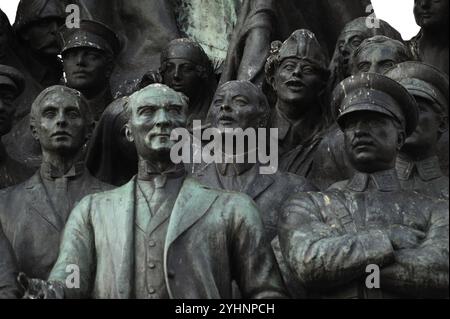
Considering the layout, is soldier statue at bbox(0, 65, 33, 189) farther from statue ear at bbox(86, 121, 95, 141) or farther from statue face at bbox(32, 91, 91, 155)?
statue face at bbox(32, 91, 91, 155)

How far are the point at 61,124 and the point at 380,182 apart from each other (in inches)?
95.0

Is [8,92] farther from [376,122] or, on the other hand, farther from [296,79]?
[376,122]

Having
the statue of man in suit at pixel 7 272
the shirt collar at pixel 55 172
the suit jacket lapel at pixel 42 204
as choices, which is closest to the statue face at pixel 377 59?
the shirt collar at pixel 55 172

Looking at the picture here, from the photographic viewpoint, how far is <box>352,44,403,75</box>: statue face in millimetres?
24641

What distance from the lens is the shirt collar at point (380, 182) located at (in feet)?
75.9

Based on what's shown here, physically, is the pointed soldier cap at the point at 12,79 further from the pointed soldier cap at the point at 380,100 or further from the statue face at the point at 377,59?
the pointed soldier cap at the point at 380,100

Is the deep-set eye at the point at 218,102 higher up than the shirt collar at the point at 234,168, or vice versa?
the deep-set eye at the point at 218,102

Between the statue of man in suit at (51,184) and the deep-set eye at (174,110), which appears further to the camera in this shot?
the statue of man in suit at (51,184)

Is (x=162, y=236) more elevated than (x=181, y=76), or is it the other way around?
(x=181, y=76)

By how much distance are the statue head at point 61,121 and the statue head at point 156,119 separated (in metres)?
0.89

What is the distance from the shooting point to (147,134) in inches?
910

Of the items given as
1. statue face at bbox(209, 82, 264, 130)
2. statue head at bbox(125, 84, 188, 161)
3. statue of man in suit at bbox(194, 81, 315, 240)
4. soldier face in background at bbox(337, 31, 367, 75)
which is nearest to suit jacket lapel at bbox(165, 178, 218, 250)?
statue head at bbox(125, 84, 188, 161)

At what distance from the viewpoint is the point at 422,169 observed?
23.7m

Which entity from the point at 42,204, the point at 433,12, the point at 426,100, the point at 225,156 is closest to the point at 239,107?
the point at 225,156
